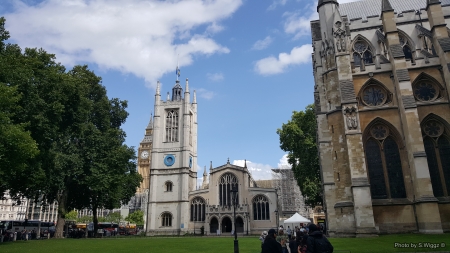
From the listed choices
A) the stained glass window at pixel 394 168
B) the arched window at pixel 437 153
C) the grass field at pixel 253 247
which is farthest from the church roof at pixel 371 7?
the grass field at pixel 253 247

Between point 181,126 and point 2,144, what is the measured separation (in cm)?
3666

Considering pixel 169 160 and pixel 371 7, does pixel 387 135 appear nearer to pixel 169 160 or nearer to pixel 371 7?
pixel 371 7

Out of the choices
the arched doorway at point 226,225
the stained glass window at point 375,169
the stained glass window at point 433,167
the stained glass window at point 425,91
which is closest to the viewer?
the stained glass window at point 433,167

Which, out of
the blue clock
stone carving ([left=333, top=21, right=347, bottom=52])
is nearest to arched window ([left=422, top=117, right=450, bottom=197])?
stone carving ([left=333, top=21, right=347, bottom=52])

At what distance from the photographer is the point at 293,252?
9.83m

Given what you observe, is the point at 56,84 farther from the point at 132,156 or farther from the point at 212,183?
the point at 212,183

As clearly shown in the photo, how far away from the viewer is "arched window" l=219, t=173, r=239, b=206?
1849 inches

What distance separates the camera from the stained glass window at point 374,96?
22.7 m

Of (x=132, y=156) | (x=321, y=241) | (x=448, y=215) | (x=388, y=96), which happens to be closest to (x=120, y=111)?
(x=132, y=156)

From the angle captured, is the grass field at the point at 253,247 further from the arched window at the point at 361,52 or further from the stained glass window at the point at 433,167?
the arched window at the point at 361,52

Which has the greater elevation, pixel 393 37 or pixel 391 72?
pixel 393 37

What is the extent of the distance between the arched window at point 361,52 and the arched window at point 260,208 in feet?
81.3

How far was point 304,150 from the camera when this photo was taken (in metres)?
34.7

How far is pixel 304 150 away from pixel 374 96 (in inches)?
506
